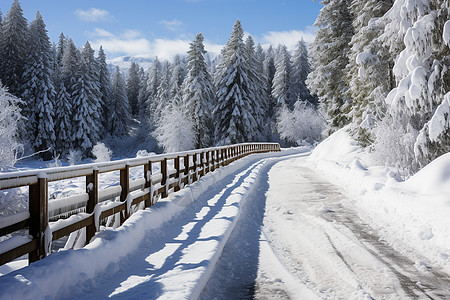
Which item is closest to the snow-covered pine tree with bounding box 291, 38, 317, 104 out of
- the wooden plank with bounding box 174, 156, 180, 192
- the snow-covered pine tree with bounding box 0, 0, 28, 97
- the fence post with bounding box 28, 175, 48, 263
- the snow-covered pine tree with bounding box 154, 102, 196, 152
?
the snow-covered pine tree with bounding box 154, 102, 196, 152

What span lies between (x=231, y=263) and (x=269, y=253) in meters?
0.72

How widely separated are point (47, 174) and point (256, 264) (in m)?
3.01

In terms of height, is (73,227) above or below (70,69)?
below

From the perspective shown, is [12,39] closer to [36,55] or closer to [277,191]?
[36,55]

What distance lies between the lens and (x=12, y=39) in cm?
4034

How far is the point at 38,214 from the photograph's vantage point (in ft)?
11.1

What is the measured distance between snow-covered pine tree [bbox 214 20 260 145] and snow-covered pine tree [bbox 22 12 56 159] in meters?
21.1

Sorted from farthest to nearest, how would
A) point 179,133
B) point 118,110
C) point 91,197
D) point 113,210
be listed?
point 118,110
point 179,133
point 113,210
point 91,197

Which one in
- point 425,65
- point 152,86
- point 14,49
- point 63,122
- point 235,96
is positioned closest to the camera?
point 425,65

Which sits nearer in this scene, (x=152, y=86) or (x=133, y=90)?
(x=152, y=86)

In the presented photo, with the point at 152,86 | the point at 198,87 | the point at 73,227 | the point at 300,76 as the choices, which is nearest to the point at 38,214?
the point at 73,227

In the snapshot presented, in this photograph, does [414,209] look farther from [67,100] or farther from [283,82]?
[283,82]

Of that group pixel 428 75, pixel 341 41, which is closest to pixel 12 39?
pixel 341 41

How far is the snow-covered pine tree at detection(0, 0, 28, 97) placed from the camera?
128 feet
